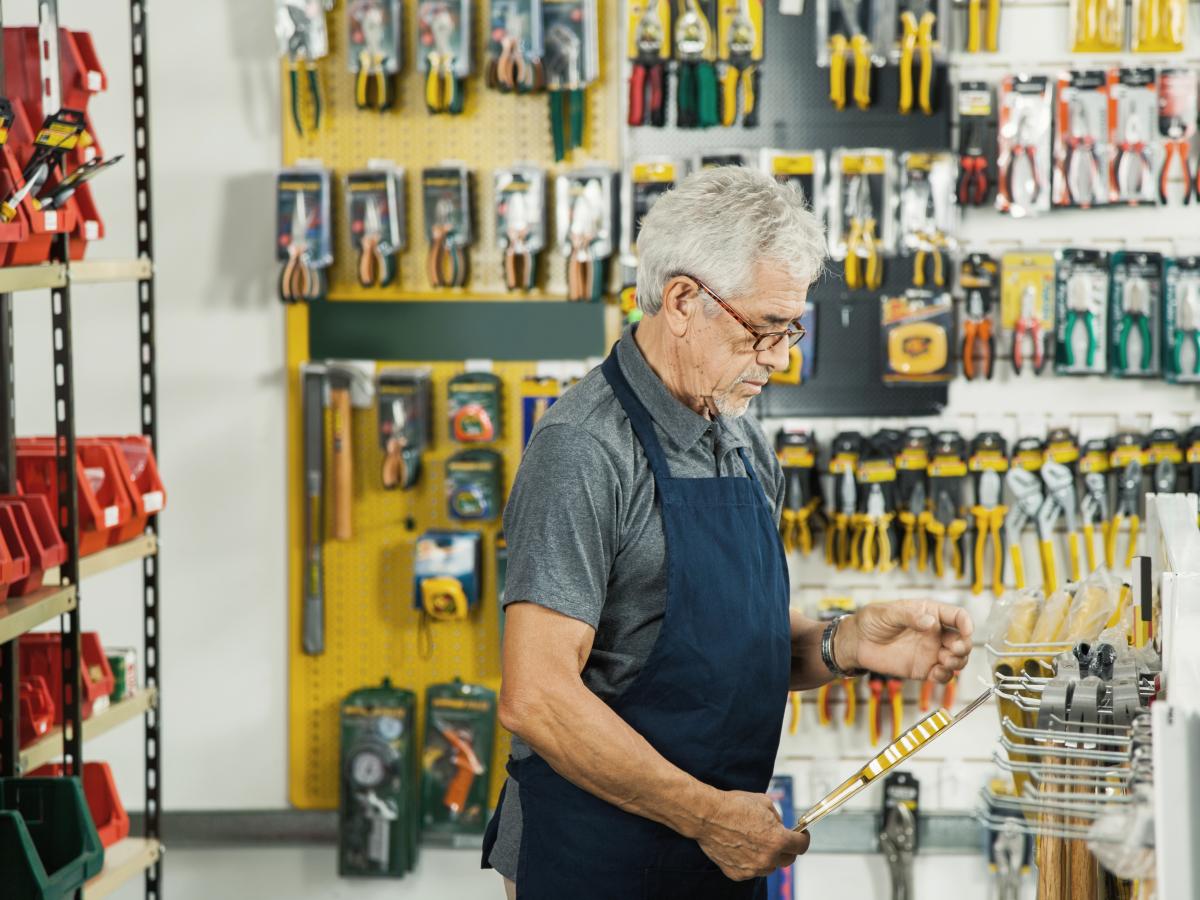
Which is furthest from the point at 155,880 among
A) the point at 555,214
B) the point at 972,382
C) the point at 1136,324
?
the point at 1136,324

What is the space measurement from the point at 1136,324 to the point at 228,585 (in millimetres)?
2736

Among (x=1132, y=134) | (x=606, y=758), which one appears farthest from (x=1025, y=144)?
(x=606, y=758)

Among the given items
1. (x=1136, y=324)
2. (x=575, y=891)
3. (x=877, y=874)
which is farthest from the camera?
(x=877, y=874)

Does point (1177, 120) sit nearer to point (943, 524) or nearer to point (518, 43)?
point (943, 524)

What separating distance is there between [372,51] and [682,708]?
101 inches

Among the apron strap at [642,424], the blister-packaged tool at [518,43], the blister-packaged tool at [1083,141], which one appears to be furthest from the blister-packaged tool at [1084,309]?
the apron strap at [642,424]

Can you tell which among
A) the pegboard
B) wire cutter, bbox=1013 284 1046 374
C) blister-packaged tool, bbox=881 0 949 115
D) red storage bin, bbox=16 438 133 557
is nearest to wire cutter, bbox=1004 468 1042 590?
wire cutter, bbox=1013 284 1046 374

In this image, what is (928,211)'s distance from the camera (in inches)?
153

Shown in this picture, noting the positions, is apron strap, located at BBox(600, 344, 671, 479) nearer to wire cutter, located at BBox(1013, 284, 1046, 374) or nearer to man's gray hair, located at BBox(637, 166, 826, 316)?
man's gray hair, located at BBox(637, 166, 826, 316)

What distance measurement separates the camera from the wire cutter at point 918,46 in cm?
383

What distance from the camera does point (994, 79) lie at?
13.0 ft

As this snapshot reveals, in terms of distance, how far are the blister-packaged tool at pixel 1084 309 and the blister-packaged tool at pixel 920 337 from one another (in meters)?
0.32

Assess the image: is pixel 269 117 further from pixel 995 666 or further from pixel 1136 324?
pixel 995 666

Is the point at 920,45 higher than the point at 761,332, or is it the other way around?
the point at 920,45
